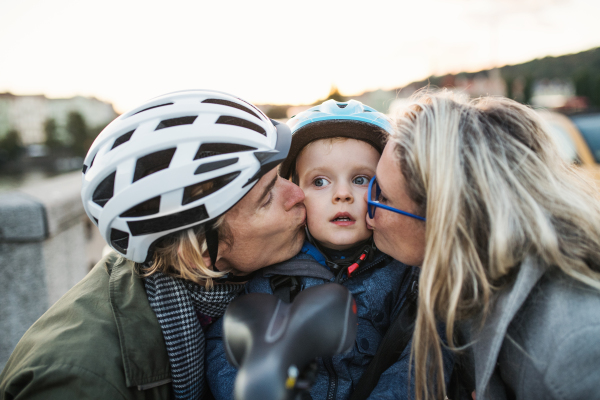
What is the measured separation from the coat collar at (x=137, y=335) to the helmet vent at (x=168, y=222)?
37 centimetres

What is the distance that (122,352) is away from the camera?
5.90 feet

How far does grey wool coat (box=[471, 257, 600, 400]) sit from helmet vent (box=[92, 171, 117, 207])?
1919mm

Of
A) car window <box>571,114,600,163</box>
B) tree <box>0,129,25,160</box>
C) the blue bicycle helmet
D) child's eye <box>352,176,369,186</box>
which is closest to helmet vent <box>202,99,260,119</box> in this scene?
the blue bicycle helmet

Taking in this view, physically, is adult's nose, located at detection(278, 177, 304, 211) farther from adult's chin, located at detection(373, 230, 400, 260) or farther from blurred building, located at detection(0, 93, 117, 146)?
blurred building, located at detection(0, 93, 117, 146)

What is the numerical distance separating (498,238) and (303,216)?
3.88 ft

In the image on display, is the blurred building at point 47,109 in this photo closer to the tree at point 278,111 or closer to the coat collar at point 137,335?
the tree at point 278,111

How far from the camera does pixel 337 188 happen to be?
7.65 ft

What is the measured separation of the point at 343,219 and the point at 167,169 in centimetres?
111

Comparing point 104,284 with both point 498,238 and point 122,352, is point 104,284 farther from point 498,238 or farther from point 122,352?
point 498,238

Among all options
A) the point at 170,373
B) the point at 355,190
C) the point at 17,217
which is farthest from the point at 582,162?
the point at 17,217

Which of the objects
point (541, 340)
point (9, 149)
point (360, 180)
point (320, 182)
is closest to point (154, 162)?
point (320, 182)

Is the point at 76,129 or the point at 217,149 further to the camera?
the point at 76,129

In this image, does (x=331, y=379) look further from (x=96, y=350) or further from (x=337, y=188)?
(x=96, y=350)

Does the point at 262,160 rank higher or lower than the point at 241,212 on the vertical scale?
higher
